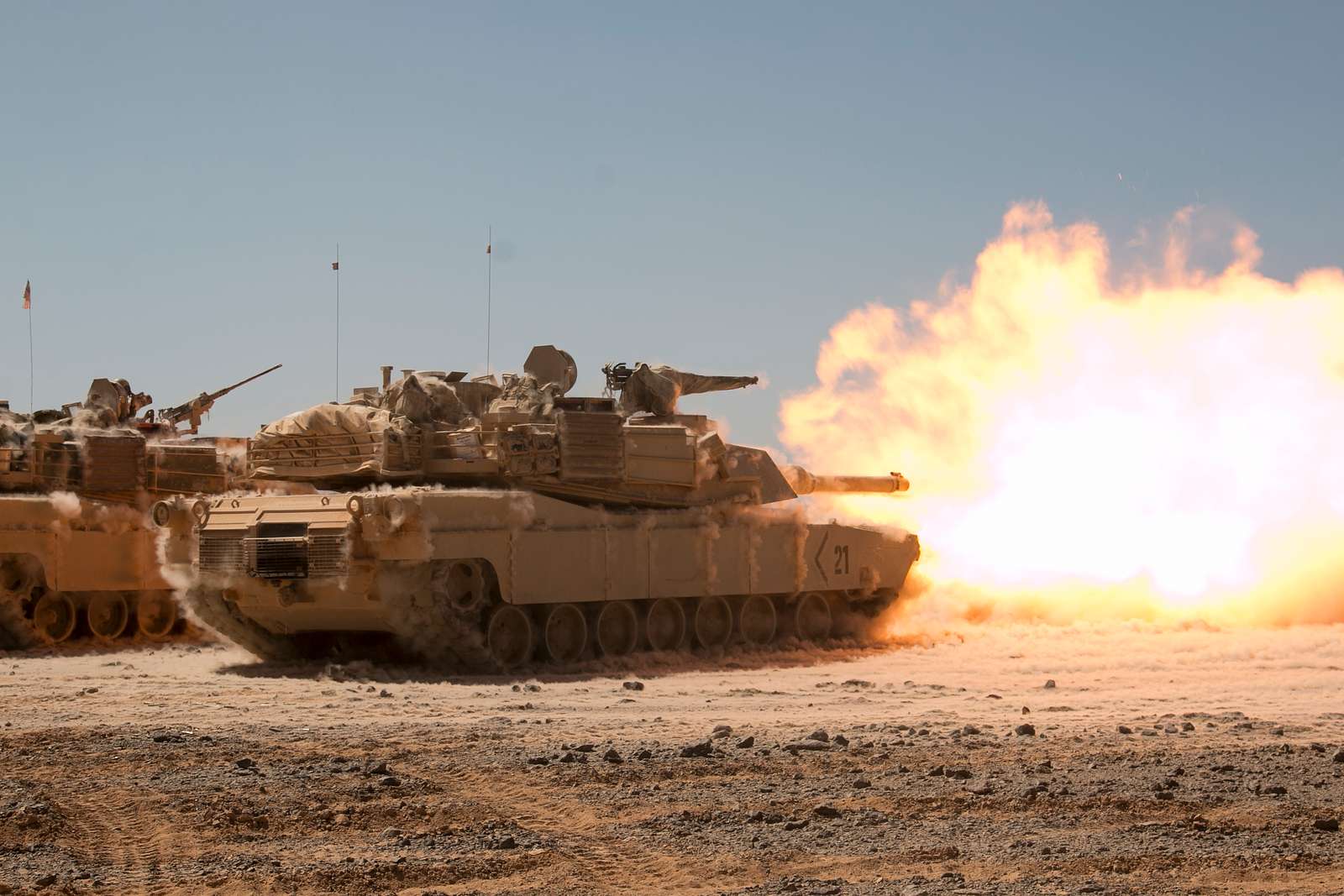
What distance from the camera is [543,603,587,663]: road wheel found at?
20781mm

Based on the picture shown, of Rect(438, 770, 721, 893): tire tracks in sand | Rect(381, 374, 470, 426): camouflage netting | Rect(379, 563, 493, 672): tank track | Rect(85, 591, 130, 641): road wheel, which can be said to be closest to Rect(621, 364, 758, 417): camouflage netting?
Rect(381, 374, 470, 426): camouflage netting

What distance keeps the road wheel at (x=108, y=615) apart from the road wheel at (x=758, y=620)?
961 cm

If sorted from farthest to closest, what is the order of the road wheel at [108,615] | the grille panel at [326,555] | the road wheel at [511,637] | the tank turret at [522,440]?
the road wheel at [108,615], the tank turret at [522,440], the road wheel at [511,637], the grille panel at [326,555]

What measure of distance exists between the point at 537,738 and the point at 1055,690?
6645 millimetres

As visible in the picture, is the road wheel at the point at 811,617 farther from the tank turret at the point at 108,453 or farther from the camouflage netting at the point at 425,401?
the tank turret at the point at 108,453

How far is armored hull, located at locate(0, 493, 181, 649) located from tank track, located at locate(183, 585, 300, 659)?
2748 mm

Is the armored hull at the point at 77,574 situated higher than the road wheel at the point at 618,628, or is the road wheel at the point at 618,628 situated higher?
the armored hull at the point at 77,574

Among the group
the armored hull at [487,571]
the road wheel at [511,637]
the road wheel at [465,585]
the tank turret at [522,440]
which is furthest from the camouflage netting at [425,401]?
the road wheel at [511,637]

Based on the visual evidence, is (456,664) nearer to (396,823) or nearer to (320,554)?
(320,554)

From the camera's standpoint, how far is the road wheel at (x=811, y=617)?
80.0 ft

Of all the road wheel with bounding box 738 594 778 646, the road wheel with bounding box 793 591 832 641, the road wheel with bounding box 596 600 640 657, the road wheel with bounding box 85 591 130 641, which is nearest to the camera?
the road wheel with bounding box 596 600 640 657

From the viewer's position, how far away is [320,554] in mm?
19031

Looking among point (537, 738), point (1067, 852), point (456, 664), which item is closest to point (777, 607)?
point (456, 664)

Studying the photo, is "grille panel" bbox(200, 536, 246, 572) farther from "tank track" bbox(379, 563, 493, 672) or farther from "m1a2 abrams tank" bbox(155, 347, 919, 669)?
"tank track" bbox(379, 563, 493, 672)
